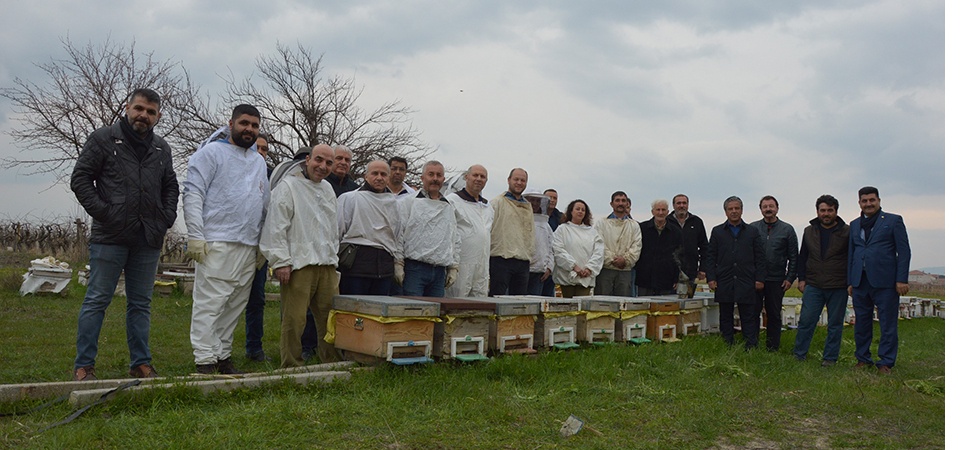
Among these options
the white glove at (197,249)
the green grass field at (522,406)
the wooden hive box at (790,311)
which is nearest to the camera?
the green grass field at (522,406)

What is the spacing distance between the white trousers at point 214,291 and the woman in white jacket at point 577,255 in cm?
443

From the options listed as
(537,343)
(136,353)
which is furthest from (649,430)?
(136,353)

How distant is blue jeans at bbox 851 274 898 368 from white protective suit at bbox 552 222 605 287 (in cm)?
308

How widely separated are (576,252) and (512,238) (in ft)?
4.40

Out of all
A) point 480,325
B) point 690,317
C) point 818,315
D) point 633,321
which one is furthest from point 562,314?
point 818,315

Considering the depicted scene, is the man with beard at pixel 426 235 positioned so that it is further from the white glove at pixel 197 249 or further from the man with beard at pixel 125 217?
the man with beard at pixel 125 217

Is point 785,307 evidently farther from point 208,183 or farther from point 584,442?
point 208,183

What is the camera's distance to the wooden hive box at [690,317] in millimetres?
8391

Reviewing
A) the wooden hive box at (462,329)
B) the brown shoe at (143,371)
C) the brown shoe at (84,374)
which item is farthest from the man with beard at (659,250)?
the brown shoe at (84,374)

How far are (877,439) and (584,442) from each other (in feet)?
7.17

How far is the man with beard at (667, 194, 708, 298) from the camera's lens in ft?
31.8

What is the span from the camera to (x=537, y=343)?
663cm

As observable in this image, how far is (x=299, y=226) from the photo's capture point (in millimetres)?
5770

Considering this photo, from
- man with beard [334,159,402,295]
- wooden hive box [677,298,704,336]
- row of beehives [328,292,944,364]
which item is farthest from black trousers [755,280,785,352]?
man with beard [334,159,402,295]
